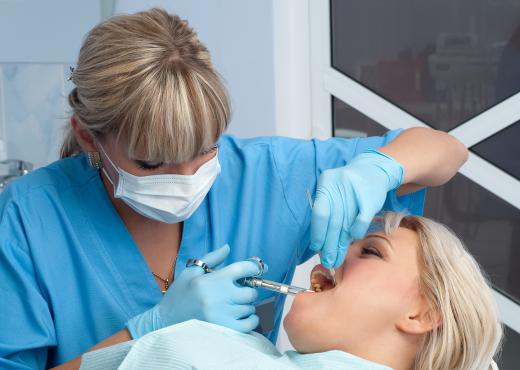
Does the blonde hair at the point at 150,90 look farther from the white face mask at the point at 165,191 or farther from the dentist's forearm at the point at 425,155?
the dentist's forearm at the point at 425,155

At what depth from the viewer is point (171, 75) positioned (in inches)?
51.5

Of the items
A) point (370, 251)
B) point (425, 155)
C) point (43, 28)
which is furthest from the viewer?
point (43, 28)

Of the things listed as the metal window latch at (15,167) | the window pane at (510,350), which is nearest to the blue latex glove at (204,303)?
the metal window latch at (15,167)

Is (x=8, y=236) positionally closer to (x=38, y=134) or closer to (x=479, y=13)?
(x=38, y=134)

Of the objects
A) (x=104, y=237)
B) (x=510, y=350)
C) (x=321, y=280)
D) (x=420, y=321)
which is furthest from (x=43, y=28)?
(x=510, y=350)

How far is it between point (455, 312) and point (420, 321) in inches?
2.6

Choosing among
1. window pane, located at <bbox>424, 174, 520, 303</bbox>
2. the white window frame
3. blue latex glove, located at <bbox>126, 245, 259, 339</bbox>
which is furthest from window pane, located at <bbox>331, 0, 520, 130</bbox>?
blue latex glove, located at <bbox>126, 245, 259, 339</bbox>

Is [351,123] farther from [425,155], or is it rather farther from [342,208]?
[342,208]

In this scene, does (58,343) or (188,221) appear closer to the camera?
(58,343)

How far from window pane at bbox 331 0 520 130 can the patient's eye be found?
106 centimetres

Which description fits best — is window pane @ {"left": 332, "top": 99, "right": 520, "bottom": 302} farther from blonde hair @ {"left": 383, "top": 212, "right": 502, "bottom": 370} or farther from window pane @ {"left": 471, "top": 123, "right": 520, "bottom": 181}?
blonde hair @ {"left": 383, "top": 212, "right": 502, "bottom": 370}

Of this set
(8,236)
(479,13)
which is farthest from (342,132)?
(8,236)

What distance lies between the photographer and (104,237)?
1.49 meters

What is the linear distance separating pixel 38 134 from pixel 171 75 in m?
1.25
